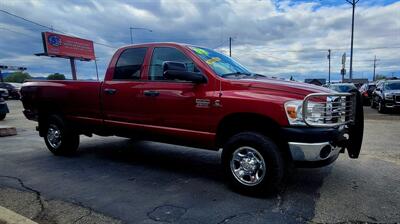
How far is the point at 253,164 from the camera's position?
4.06 metres

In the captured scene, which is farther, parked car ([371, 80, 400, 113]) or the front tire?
parked car ([371, 80, 400, 113])

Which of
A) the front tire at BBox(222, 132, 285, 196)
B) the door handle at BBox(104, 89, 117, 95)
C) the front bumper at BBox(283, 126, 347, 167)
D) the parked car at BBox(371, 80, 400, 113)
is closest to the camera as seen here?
the front bumper at BBox(283, 126, 347, 167)

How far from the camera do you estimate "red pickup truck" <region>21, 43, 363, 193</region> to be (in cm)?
379

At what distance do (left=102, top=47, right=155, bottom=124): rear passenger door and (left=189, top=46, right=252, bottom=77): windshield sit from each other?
99cm

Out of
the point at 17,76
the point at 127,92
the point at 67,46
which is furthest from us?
the point at 17,76

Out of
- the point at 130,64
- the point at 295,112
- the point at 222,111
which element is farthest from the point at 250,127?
the point at 130,64

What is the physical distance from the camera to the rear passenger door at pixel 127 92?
5156 mm

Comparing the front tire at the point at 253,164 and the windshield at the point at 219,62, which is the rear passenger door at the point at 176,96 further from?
the front tire at the point at 253,164

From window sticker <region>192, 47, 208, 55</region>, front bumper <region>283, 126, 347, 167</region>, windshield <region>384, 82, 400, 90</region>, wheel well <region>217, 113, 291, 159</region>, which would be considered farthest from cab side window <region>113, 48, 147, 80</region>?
windshield <region>384, 82, 400, 90</region>

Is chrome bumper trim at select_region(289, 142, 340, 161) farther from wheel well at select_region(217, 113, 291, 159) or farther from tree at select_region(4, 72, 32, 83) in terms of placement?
tree at select_region(4, 72, 32, 83)

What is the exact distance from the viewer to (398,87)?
51.3ft

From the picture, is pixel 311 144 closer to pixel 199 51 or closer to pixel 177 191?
pixel 177 191

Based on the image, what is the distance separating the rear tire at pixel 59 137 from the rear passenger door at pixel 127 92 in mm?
1088

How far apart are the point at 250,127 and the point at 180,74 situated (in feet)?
3.71
